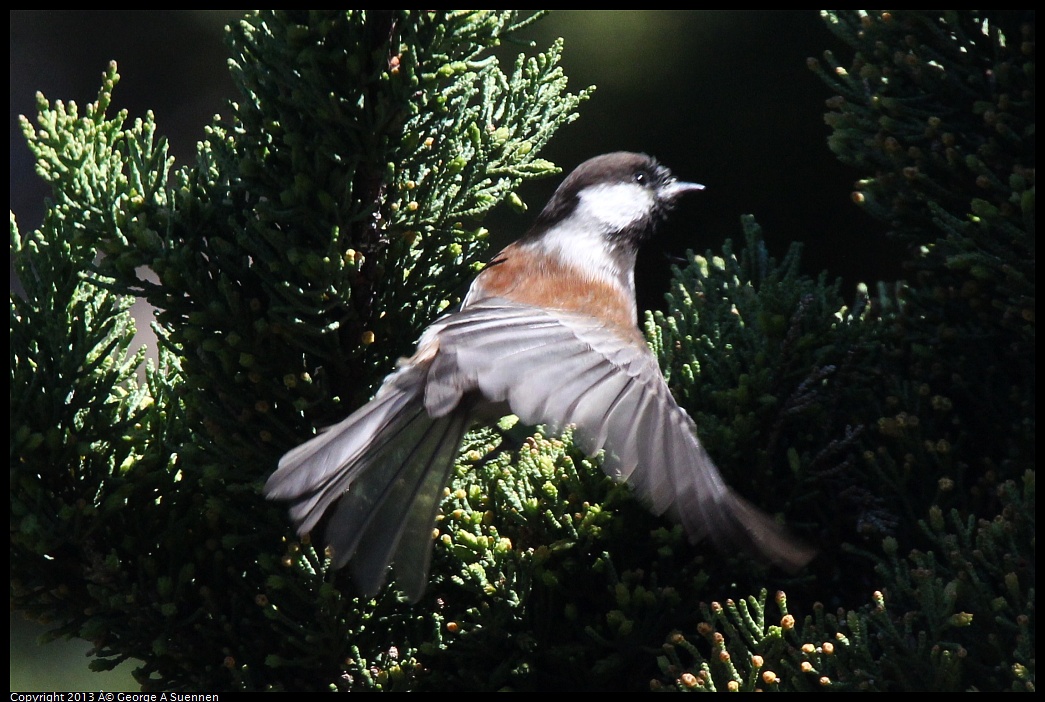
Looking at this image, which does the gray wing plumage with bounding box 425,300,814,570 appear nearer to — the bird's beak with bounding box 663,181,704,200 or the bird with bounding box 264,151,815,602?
the bird with bounding box 264,151,815,602

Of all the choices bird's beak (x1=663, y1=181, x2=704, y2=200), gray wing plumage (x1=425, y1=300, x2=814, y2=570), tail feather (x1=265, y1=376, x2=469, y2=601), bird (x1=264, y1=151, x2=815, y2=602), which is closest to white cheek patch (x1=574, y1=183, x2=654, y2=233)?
bird's beak (x1=663, y1=181, x2=704, y2=200)

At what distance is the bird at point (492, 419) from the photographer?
4.95ft

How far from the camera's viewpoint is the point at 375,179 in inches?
64.7

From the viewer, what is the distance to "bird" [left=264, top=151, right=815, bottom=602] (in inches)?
59.4

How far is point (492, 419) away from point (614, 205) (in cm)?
66

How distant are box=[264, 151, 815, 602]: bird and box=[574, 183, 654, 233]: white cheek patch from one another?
0.28 metres

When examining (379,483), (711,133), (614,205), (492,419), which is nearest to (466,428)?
(492,419)

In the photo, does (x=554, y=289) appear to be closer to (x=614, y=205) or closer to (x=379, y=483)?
(x=614, y=205)

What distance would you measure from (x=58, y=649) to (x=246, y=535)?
230 centimetres

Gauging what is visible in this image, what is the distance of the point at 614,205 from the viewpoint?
2350 mm

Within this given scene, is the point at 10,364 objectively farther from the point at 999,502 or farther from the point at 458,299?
the point at 999,502

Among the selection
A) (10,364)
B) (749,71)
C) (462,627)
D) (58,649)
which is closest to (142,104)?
(58,649)

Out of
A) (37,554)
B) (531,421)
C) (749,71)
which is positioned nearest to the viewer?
(531,421)

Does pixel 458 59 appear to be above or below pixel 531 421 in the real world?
above
